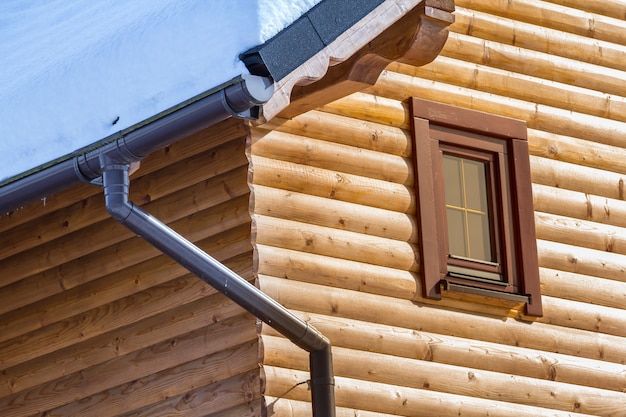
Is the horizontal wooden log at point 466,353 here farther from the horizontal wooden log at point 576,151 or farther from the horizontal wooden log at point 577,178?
the horizontal wooden log at point 576,151

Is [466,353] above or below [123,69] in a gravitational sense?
below

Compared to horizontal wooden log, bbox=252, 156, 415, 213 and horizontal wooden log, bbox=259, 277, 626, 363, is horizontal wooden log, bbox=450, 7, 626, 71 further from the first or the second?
horizontal wooden log, bbox=259, 277, 626, 363

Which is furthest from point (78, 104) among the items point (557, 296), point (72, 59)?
point (557, 296)

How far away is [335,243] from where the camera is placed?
28.3 feet

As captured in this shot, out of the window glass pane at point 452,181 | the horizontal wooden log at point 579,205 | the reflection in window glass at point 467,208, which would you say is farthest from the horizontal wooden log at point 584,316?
the window glass pane at point 452,181

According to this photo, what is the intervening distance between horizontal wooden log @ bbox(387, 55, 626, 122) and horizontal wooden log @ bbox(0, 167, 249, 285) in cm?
167

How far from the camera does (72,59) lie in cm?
796

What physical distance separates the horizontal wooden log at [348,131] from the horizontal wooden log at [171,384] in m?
1.51

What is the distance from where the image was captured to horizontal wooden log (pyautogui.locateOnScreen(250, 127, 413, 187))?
8547 mm

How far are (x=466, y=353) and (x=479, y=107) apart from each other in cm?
185

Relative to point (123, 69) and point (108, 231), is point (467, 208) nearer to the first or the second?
point (108, 231)

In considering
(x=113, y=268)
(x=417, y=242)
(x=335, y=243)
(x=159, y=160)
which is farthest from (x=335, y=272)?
(x=113, y=268)

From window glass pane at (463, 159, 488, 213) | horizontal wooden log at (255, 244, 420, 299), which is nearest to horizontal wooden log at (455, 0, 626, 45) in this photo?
window glass pane at (463, 159, 488, 213)

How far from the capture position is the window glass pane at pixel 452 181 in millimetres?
9438
